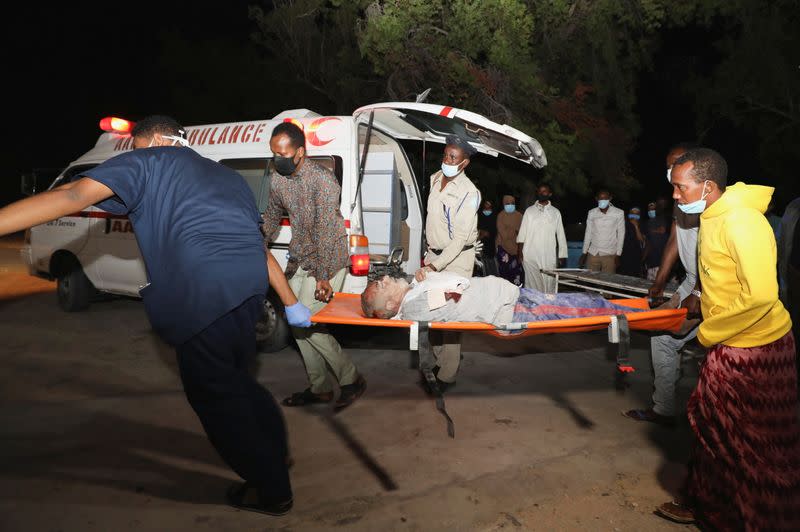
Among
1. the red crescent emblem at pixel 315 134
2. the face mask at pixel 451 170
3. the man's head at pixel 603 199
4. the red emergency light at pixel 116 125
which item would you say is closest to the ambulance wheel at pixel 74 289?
the red emergency light at pixel 116 125

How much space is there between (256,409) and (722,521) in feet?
7.02

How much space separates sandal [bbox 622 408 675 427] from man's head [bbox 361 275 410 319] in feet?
6.22

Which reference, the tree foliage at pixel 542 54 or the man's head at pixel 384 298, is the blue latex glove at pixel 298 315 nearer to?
the man's head at pixel 384 298

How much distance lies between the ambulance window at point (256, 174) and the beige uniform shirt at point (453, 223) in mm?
1733

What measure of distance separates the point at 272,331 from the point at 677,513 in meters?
3.87

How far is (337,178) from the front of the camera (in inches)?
204

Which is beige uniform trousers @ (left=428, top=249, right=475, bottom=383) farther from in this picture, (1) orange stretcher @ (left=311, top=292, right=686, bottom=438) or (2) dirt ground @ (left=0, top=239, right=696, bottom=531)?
(1) orange stretcher @ (left=311, top=292, right=686, bottom=438)

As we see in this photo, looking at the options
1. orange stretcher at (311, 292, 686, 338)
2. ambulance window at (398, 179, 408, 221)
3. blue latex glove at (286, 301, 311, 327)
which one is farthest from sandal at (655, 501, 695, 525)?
ambulance window at (398, 179, 408, 221)

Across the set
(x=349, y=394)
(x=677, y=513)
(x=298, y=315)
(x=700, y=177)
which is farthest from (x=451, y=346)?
(x=700, y=177)

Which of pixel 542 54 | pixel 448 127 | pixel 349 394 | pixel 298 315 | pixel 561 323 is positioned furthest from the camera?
pixel 542 54

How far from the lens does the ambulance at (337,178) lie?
16.5 feet

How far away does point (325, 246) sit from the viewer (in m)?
4.00

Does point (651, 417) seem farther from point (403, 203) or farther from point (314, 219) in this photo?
point (403, 203)

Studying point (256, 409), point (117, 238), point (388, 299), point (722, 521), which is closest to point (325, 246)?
point (388, 299)
